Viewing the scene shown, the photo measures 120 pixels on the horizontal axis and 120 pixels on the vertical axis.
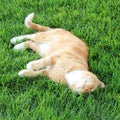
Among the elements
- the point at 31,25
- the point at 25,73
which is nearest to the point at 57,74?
the point at 25,73

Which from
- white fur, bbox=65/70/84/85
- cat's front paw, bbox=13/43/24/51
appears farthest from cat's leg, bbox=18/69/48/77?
cat's front paw, bbox=13/43/24/51

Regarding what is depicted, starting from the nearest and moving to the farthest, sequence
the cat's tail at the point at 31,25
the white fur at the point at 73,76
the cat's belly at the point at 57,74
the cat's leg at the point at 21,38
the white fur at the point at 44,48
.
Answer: the white fur at the point at 73,76 < the cat's belly at the point at 57,74 < the white fur at the point at 44,48 < the cat's leg at the point at 21,38 < the cat's tail at the point at 31,25

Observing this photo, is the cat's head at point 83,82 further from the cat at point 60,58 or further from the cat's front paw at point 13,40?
the cat's front paw at point 13,40

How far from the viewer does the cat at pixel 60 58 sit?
368 centimetres

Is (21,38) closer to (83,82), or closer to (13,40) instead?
(13,40)

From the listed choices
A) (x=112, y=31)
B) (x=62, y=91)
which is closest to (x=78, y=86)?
(x=62, y=91)

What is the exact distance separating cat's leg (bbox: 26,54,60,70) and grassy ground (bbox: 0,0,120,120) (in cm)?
12

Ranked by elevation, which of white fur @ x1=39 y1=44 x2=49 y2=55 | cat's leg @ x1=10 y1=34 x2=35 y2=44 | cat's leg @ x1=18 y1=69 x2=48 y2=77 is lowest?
white fur @ x1=39 y1=44 x2=49 y2=55

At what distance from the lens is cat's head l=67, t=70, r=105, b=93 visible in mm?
3588

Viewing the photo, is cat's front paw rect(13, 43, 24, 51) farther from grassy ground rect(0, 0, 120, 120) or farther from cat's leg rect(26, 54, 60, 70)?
cat's leg rect(26, 54, 60, 70)

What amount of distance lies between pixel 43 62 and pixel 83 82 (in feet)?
1.78

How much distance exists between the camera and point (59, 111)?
3.36 m

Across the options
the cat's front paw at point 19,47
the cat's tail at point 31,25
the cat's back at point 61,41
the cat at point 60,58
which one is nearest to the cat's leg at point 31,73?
the cat at point 60,58

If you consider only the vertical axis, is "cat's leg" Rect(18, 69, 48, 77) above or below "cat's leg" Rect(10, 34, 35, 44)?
above
